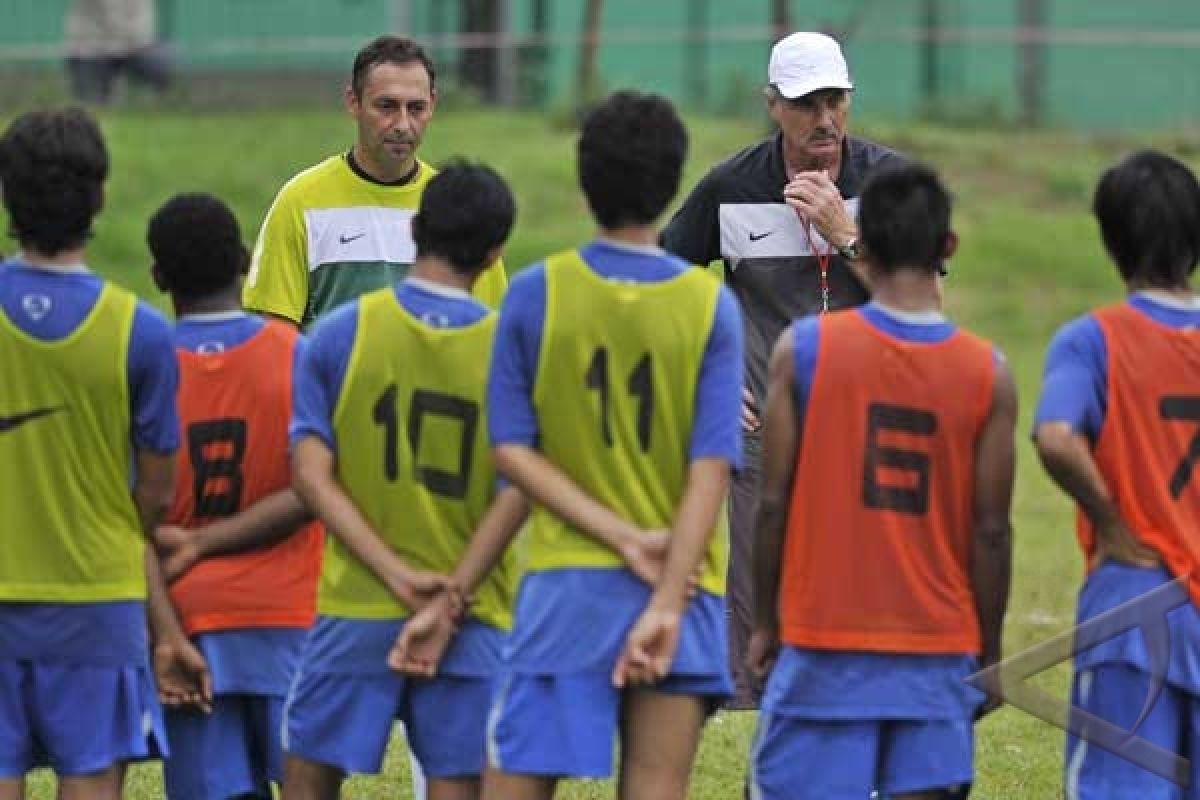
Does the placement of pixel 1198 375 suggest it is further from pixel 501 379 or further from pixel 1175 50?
pixel 1175 50

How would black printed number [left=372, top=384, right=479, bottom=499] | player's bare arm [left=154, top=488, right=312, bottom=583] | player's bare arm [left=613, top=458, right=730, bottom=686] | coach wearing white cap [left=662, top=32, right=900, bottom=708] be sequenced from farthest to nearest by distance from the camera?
coach wearing white cap [left=662, top=32, right=900, bottom=708] < player's bare arm [left=154, top=488, right=312, bottom=583] < black printed number [left=372, top=384, right=479, bottom=499] < player's bare arm [left=613, top=458, right=730, bottom=686]

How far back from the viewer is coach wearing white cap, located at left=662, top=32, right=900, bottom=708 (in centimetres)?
786

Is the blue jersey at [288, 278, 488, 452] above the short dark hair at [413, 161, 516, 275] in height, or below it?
below

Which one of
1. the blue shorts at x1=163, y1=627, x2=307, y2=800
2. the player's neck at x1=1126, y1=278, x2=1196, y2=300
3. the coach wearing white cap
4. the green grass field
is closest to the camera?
the player's neck at x1=1126, y1=278, x2=1196, y2=300

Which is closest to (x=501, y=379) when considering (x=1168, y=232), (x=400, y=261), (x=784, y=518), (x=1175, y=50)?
(x=784, y=518)

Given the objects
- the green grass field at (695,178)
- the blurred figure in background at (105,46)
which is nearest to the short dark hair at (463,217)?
the green grass field at (695,178)

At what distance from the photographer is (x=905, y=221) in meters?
6.01

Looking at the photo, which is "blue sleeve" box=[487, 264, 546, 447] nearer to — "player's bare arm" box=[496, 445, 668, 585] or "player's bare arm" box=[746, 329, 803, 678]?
"player's bare arm" box=[496, 445, 668, 585]

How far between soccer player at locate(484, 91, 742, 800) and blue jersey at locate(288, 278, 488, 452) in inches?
10.6

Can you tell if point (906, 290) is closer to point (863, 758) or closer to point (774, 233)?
point (863, 758)

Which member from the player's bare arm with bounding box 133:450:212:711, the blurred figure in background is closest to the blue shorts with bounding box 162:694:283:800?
the player's bare arm with bounding box 133:450:212:711

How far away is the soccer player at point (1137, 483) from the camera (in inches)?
237

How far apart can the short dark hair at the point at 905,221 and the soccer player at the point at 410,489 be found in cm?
82

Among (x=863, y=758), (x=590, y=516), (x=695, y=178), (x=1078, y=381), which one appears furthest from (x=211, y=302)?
(x=695, y=178)
